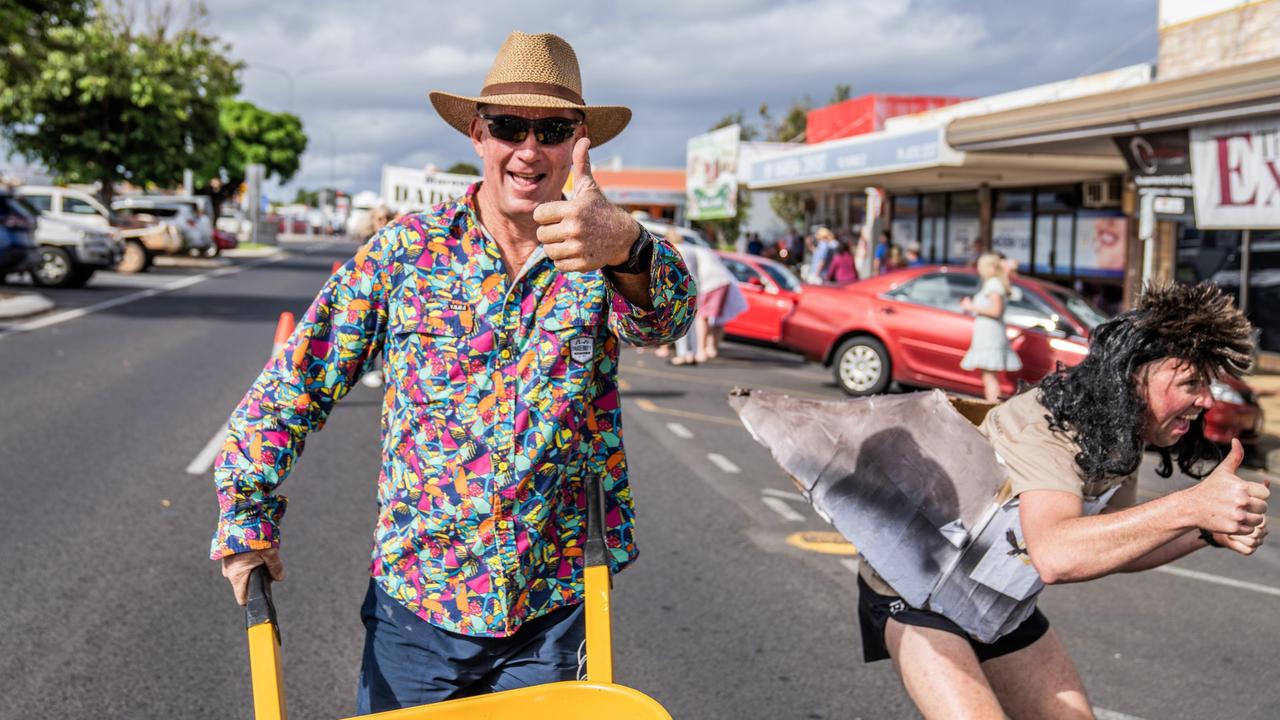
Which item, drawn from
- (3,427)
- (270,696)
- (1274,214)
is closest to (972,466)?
(270,696)

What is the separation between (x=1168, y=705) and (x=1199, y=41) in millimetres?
13615

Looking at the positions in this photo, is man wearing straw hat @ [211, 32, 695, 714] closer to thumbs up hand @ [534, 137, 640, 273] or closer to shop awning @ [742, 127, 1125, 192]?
thumbs up hand @ [534, 137, 640, 273]

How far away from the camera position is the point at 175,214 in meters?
36.6

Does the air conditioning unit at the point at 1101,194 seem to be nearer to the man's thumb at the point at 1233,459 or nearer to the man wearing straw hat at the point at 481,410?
the man's thumb at the point at 1233,459

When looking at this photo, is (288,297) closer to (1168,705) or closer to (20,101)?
(20,101)

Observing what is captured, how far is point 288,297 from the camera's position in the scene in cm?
2409

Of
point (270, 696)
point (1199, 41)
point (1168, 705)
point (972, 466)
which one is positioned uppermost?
point (1199, 41)

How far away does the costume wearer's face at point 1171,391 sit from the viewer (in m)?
2.61

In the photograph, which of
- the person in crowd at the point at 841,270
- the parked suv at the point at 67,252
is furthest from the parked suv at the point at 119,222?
the person in crowd at the point at 841,270

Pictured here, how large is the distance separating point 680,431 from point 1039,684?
289 inches

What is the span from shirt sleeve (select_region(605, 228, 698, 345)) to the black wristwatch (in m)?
0.02

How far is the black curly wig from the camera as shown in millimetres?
2570

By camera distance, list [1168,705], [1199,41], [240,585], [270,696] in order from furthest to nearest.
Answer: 1. [1199,41]
2. [1168,705]
3. [240,585]
4. [270,696]

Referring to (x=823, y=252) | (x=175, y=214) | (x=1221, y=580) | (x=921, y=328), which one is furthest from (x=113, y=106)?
(x=1221, y=580)
